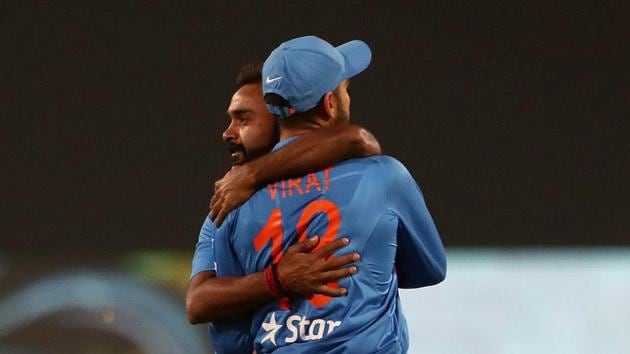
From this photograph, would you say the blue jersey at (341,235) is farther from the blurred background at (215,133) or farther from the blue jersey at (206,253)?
the blurred background at (215,133)

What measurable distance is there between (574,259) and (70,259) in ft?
6.02

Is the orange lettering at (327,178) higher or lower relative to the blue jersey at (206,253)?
higher

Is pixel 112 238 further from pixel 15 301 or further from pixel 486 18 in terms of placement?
pixel 486 18

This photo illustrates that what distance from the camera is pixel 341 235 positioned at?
172 centimetres

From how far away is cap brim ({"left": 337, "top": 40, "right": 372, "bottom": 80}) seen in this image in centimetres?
186

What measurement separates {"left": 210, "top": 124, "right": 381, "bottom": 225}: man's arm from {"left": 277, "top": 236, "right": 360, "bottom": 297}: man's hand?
0.13 m

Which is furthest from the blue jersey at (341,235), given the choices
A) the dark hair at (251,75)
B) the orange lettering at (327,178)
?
the dark hair at (251,75)

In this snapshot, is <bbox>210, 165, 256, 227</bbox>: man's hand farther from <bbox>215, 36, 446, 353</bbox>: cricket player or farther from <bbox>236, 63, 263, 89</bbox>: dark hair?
<bbox>236, 63, 263, 89</bbox>: dark hair

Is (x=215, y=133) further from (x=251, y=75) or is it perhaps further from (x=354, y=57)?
(x=354, y=57)

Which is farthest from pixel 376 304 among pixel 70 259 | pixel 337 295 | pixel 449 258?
pixel 70 259

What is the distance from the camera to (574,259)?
3758 millimetres

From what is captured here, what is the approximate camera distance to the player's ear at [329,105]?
1777mm

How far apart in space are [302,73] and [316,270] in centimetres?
33

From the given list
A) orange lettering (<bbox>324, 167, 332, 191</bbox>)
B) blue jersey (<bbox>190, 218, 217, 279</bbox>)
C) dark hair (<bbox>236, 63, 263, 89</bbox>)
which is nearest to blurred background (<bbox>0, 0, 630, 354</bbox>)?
dark hair (<bbox>236, 63, 263, 89</bbox>)
